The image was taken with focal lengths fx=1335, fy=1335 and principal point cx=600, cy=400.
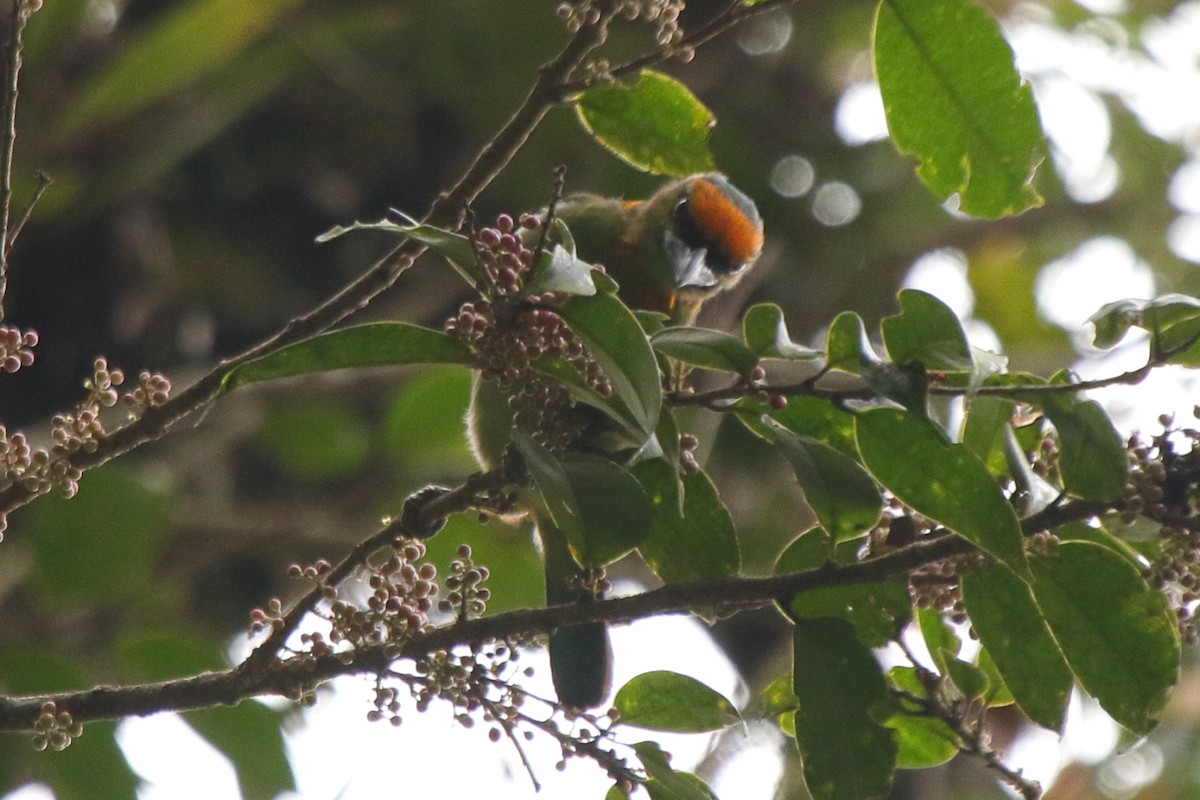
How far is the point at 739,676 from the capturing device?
13.6 feet

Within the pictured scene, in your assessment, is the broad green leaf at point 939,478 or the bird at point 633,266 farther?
the bird at point 633,266

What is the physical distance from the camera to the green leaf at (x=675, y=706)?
113 cm

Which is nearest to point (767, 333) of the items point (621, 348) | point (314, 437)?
point (621, 348)

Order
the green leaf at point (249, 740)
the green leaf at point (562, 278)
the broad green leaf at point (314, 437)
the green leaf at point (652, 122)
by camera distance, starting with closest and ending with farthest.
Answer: the green leaf at point (562, 278) → the green leaf at point (652, 122) → the green leaf at point (249, 740) → the broad green leaf at point (314, 437)

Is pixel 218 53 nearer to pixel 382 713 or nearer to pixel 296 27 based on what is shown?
pixel 296 27

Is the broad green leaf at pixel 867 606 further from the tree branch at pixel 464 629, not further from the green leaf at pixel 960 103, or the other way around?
the green leaf at pixel 960 103

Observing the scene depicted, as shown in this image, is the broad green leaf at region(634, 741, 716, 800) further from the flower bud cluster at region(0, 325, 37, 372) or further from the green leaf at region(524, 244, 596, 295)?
the flower bud cluster at region(0, 325, 37, 372)

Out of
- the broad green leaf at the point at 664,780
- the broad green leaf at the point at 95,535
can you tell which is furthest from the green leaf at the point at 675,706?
the broad green leaf at the point at 95,535

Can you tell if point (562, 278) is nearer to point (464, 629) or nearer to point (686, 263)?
point (464, 629)

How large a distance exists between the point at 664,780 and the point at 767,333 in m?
0.37

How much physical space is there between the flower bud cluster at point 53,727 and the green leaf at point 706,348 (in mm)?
531

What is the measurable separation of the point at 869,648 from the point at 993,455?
202 millimetres

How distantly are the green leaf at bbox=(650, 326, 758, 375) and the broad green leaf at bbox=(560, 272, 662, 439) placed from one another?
85 mm

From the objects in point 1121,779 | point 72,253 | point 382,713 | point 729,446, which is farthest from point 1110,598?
point 72,253
